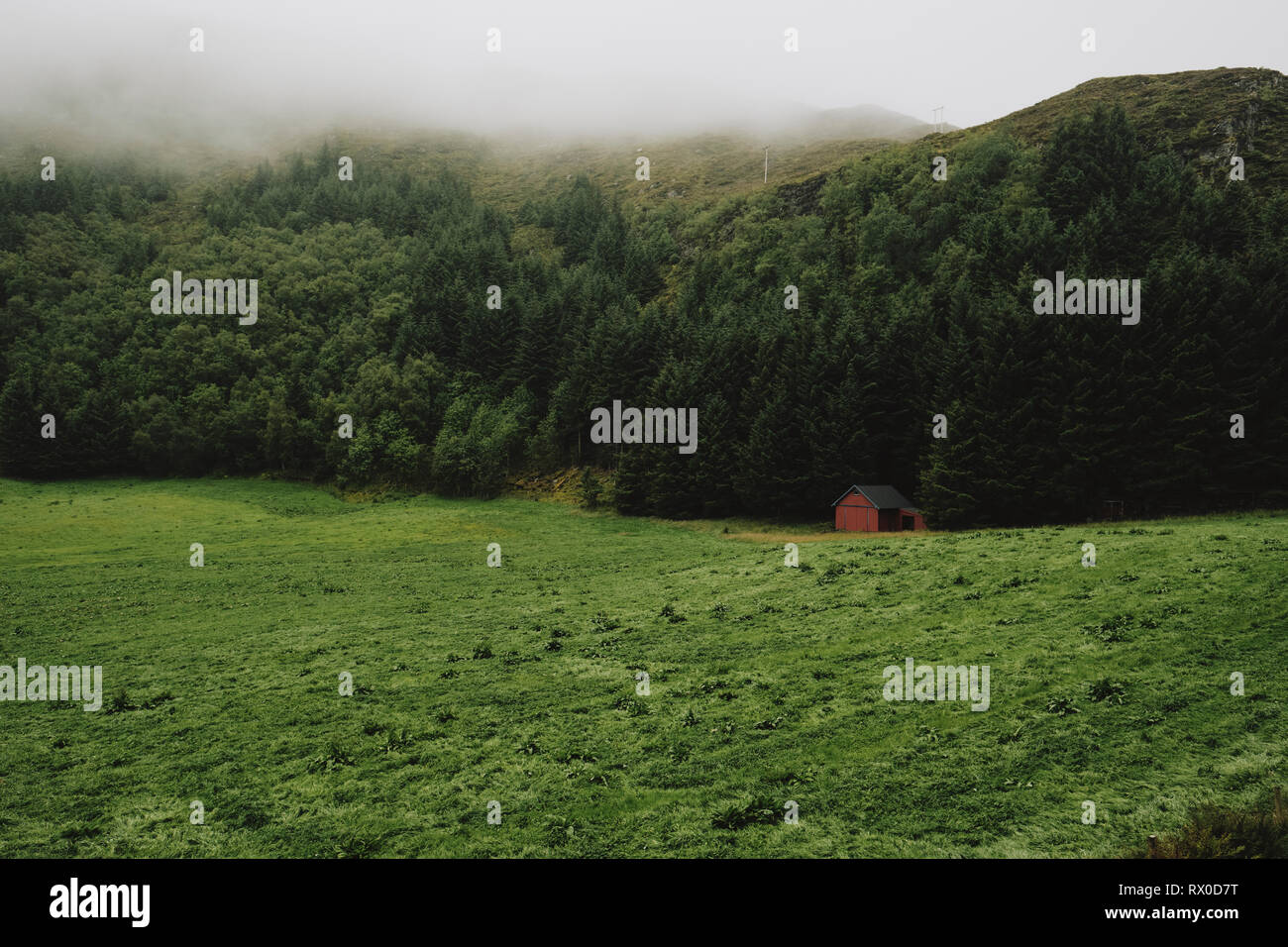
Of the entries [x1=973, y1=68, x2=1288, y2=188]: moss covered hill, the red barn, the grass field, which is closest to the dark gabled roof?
the red barn

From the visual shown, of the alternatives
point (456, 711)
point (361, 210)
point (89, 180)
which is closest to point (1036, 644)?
point (456, 711)

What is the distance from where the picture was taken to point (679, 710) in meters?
19.0

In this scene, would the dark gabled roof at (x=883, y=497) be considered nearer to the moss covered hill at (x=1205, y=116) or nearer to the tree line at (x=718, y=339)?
the tree line at (x=718, y=339)

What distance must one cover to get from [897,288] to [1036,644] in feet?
303

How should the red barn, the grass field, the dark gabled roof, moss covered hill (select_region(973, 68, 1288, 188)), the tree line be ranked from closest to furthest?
the grass field
the tree line
the red barn
the dark gabled roof
moss covered hill (select_region(973, 68, 1288, 188))

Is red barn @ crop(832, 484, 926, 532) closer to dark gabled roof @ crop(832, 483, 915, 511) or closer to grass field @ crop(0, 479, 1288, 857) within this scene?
dark gabled roof @ crop(832, 483, 915, 511)

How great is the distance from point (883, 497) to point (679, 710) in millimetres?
47953

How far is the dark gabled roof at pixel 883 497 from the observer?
61.1 m

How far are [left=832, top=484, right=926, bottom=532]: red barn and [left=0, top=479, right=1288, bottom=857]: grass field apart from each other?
21.0 m

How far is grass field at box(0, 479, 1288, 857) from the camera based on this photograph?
13234mm
